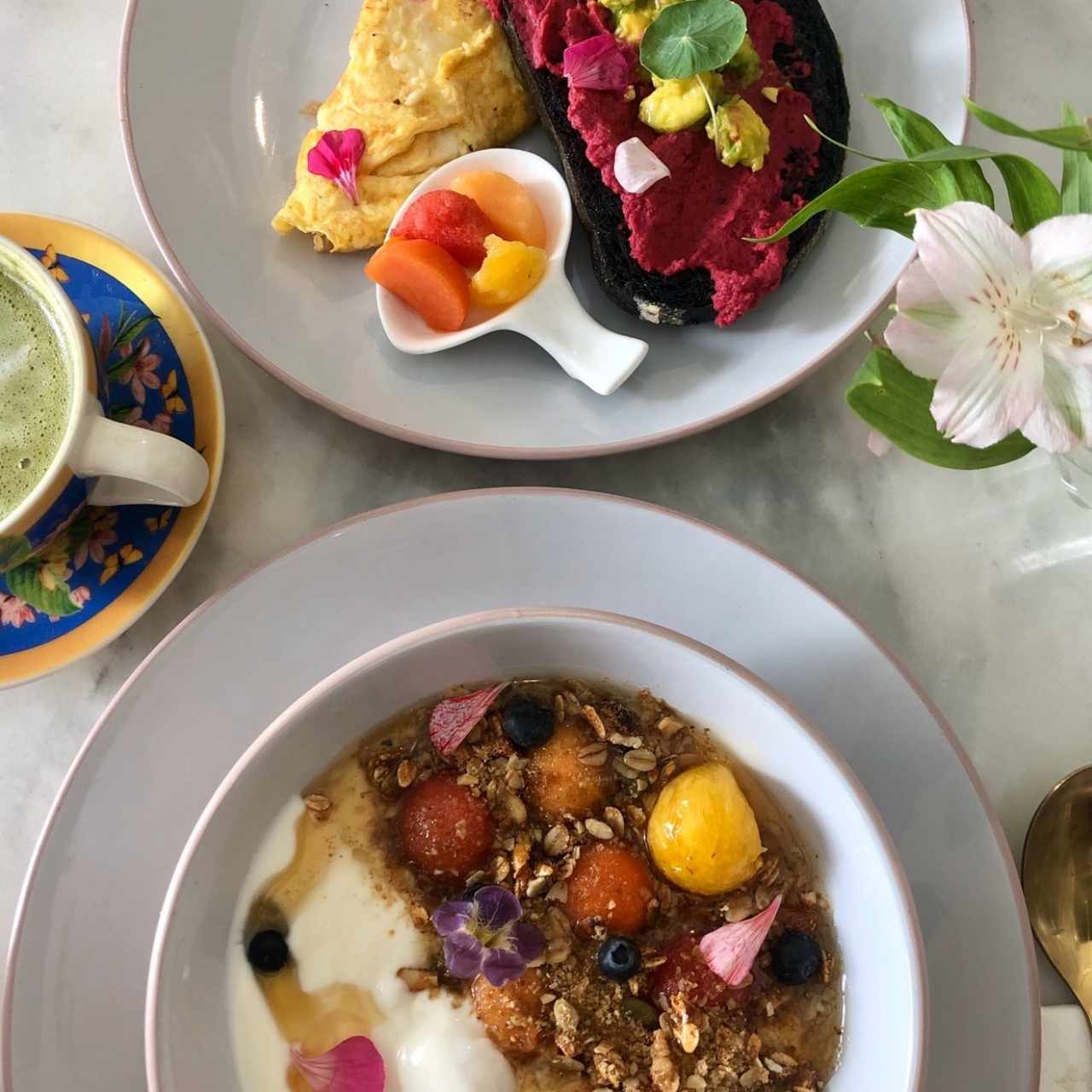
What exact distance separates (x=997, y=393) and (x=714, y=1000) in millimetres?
677

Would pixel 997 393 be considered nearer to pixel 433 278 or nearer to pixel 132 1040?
pixel 433 278

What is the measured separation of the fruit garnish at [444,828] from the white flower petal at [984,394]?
612 millimetres

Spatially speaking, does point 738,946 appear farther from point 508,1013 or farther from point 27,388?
point 27,388

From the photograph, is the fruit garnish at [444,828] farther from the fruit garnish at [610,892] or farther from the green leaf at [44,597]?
the green leaf at [44,597]

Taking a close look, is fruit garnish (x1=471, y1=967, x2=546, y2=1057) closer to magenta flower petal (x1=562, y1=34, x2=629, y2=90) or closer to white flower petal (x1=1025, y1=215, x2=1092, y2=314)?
white flower petal (x1=1025, y1=215, x2=1092, y2=314)

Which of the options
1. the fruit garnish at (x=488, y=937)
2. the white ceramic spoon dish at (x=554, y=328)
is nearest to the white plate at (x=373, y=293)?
the white ceramic spoon dish at (x=554, y=328)

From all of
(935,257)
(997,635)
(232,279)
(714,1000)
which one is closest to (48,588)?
(232,279)

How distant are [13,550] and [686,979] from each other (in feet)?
2.81

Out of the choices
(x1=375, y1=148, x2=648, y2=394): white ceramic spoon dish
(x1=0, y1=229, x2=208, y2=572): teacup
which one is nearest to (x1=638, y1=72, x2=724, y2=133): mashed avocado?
(x1=375, y1=148, x2=648, y2=394): white ceramic spoon dish

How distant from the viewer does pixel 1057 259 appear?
813mm

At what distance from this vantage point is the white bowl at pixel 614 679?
929 mm

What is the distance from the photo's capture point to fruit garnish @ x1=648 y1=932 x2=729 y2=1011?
3.56ft

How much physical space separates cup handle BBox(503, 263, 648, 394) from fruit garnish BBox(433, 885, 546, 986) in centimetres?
59

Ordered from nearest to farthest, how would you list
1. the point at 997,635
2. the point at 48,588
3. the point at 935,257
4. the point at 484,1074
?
1. the point at 935,257
2. the point at 484,1074
3. the point at 48,588
4. the point at 997,635
